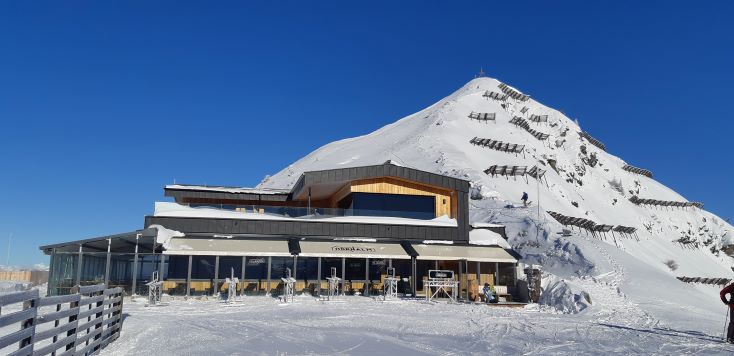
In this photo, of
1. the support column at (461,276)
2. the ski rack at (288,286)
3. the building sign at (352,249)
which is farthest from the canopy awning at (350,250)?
the support column at (461,276)

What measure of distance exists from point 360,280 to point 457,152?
3981 cm

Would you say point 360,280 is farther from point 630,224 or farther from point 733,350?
point 630,224

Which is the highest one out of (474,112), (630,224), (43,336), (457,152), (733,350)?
(474,112)

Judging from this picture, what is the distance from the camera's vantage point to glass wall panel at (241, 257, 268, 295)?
939 inches

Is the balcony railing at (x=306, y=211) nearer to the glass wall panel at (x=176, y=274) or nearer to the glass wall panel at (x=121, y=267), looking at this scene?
the glass wall panel at (x=176, y=274)

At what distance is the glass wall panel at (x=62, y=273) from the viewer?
22594 millimetres

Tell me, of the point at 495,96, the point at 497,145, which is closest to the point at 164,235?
the point at 497,145

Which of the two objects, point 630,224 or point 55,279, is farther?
point 630,224

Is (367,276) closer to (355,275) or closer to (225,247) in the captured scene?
(355,275)

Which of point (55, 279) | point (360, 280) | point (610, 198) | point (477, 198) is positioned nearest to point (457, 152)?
point (477, 198)

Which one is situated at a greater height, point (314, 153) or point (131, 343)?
point (314, 153)

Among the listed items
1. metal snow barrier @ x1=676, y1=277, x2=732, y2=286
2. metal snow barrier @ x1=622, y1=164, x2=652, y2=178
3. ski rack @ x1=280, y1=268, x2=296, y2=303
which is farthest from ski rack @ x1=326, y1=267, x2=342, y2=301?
Answer: metal snow barrier @ x1=622, y1=164, x2=652, y2=178

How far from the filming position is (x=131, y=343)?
10.7 metres

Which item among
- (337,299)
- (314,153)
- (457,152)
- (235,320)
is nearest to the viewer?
(235,320)
